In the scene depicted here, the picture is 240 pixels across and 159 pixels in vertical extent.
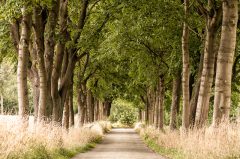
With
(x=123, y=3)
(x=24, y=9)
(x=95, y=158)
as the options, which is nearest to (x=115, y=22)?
(x=123, y=3)

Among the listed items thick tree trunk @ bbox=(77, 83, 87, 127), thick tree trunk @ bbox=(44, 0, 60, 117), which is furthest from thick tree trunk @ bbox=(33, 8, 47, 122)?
thick tree trunk @ bbox=(77, 83, 87, 127)

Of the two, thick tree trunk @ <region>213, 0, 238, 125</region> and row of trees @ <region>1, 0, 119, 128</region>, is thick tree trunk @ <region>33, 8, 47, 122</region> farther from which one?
thick tree trunk @ <region>213, 0, 238, 125</region>

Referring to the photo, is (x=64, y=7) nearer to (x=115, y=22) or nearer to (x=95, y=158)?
(x=115, y=22)

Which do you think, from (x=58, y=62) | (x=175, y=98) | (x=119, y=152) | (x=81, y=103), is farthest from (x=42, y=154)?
(x=81, y=103)

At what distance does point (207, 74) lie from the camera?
1838 centimetres

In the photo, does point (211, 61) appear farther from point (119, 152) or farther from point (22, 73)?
point (22, 73)

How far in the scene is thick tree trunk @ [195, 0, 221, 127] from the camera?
18.2 metres

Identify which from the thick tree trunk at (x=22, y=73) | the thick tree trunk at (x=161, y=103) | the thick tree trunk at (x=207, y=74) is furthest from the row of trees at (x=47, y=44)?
the thick tree trunk at (x=161, y=103)

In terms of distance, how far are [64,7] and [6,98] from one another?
69221 mm

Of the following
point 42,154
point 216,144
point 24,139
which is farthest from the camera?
point 42,154

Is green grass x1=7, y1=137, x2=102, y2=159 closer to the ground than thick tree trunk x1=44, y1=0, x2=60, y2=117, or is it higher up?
closer to the ground

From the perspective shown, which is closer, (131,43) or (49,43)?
(49,43)

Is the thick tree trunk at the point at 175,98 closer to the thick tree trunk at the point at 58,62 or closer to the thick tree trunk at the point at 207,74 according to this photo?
the thick tree trunk at the point at 58,62

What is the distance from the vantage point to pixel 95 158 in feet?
56.0
